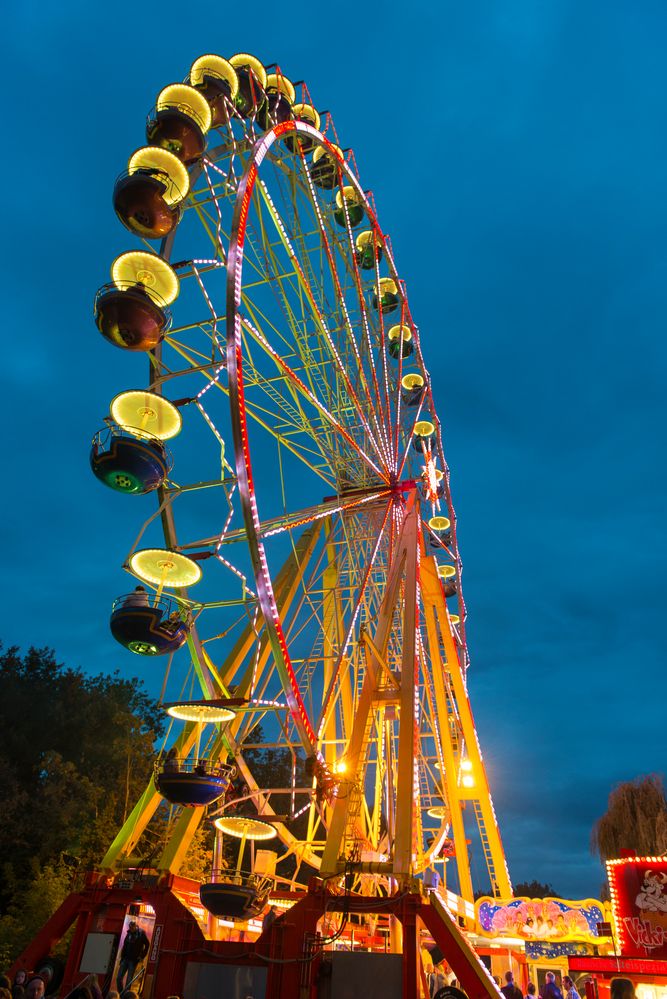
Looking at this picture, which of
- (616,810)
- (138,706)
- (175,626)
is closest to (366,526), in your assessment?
(175,626)

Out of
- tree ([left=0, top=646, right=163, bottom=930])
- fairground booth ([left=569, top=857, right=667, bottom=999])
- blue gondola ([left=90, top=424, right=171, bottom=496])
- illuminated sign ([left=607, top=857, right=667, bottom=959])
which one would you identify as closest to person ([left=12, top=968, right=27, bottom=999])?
blue gondola ([left=90, top=424, right=171, bottom=496])

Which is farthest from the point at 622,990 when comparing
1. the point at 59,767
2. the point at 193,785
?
the point at 59,767

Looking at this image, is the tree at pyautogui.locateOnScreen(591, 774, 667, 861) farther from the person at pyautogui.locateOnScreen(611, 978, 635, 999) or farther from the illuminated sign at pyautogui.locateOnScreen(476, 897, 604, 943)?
the person at pyautogui.locateOnScreen(611, 978, 635, 999)

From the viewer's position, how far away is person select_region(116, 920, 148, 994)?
10.3 m

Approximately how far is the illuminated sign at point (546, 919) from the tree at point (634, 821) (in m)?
6.31

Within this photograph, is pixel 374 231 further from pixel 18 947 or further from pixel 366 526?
pixel 18 947

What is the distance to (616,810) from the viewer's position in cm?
2078

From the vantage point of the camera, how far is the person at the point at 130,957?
33.9 feet

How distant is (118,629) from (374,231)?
40.0 ft

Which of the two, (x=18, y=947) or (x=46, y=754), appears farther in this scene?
(x=46, y=754)

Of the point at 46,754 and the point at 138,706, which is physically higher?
the point at 138,706

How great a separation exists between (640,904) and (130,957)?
778 centimetres

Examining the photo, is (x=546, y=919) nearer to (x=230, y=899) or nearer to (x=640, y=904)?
(x=640, y=904)

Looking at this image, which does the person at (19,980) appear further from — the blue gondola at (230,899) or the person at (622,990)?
the person at (622,990)
